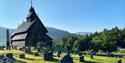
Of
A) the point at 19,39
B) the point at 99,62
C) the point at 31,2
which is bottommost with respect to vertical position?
the point at 99,62

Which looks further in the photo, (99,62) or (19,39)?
(19,39)

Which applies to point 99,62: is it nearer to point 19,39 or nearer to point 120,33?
point 19,39

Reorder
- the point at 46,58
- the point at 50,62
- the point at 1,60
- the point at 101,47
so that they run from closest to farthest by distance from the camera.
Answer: the point at 1,60 → the point at 50,62 → the point at 46,58 → the point at 101,47

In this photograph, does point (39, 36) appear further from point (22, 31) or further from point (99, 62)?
point (99, 62)

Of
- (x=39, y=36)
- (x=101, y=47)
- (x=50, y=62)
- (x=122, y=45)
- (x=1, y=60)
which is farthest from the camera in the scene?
(x=122, y=45)

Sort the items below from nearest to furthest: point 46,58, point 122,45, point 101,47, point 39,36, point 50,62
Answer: point 50,62 < point 46,58 < point 101,47 < point 39,36 < point 122,45

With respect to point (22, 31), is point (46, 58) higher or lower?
lower

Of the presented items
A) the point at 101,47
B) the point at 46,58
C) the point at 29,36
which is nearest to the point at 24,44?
the point at 29,36

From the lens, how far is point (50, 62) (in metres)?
40.6

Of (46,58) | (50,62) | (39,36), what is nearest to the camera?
(50,62)

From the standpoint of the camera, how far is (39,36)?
7669 centimetres

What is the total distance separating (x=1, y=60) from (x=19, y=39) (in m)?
41.3

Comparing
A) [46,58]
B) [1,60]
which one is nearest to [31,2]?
[46,58]

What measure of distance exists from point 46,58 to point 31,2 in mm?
39846
